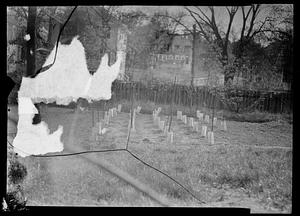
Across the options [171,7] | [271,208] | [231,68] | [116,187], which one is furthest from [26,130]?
[271,208]

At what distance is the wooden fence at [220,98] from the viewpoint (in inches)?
69.5

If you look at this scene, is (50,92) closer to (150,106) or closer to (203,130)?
(150,106)

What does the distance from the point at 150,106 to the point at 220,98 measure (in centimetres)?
41

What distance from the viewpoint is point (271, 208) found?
1.71 m

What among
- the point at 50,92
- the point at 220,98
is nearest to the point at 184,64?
the point at 220,98

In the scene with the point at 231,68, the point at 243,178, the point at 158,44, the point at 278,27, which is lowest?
the point at 243,178

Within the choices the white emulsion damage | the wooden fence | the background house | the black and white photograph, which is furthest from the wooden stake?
the white emulsion damage

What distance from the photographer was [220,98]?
5.84 ft

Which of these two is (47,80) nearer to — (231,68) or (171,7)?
(171,7)

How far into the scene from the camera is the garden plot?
170cm

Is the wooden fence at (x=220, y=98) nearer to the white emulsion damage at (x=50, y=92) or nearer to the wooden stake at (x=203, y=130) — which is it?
the wooden stake at (x=203, y=130)

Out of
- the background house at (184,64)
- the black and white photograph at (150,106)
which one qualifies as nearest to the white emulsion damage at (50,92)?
the black and white photograph at (150,106)

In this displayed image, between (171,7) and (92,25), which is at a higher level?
(171,7)

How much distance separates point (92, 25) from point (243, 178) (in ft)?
4.02
